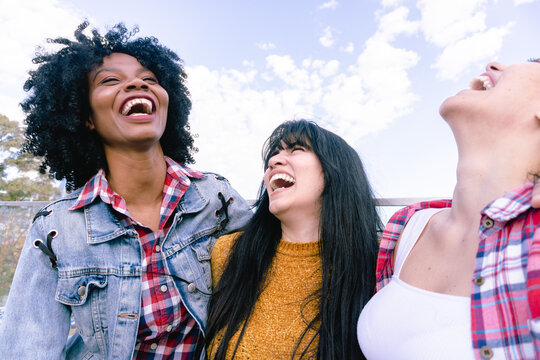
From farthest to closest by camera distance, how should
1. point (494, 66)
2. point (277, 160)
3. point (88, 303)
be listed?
point (277, 160)
point (88, 303)
point (494, 66)

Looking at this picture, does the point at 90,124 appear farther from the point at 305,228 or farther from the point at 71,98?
the point at 305,228

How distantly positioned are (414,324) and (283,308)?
877 millimetres

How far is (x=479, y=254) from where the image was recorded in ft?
4.07

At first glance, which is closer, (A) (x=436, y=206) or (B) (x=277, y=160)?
(A) (x=436, y=206)

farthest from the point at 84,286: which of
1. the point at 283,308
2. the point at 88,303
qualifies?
the point at 283,308

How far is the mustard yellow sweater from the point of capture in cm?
184

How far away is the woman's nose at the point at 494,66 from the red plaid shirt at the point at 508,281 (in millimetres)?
605

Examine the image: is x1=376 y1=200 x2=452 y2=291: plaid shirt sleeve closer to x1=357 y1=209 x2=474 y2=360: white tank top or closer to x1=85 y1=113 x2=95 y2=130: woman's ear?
x1=357 y1=209 x2=474 y2=360: white tank top

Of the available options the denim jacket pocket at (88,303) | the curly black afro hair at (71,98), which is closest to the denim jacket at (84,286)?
the denim jacket pocket at (88,303)

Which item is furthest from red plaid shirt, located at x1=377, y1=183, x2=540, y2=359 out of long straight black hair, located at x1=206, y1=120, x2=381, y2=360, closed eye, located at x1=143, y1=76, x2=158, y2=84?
closed eye, located at x1=143, y1=76, x2=158, y2=84

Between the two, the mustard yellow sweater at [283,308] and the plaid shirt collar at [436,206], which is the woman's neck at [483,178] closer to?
the plaid shirt collar at [436,206]

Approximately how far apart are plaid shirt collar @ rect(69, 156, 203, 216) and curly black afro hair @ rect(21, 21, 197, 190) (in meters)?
0.32

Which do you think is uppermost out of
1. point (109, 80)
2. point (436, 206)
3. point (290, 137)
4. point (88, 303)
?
point (109, 80)

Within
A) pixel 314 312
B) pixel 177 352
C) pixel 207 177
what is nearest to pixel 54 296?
pixel 177 352
